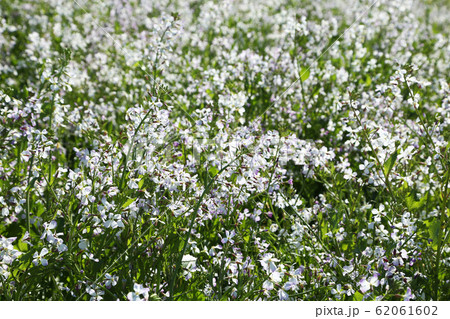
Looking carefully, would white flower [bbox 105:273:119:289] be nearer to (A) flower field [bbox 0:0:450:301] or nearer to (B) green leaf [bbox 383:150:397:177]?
(A) flower field [bbox 0:0:450:301]

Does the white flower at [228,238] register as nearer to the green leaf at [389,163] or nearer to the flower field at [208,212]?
the flower field at [208,212]

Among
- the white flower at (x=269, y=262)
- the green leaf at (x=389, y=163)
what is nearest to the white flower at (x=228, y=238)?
the white flower at (x=269, y=262)

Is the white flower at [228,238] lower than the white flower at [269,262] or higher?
higher

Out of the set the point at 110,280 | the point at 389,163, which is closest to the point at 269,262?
the point at 110,280

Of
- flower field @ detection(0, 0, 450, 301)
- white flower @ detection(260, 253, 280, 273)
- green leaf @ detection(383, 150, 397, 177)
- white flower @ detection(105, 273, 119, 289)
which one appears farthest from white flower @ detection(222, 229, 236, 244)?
green leaf @ detection(383, 150, 397, 177)

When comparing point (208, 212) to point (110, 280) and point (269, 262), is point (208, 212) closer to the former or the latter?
point (269, 262)

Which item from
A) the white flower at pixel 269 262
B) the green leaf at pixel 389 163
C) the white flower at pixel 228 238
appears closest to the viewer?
the white flower at pixel 269 262

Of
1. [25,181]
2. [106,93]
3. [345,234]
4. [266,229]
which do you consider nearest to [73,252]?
[25,181]

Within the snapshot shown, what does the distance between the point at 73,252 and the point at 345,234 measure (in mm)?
1400

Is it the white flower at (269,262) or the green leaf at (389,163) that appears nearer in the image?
the white flower at (269,262)

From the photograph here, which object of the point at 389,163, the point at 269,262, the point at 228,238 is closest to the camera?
the point at 269,262

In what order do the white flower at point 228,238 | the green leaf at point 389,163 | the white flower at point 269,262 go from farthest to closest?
the green leaf at point 389,163 < the white flower at point 228,238 < the white flower at point 269,262

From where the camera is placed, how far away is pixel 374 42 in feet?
19.9

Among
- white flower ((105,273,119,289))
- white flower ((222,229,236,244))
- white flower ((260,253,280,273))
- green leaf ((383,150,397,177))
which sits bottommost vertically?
white flower ((105,273,119,289))
